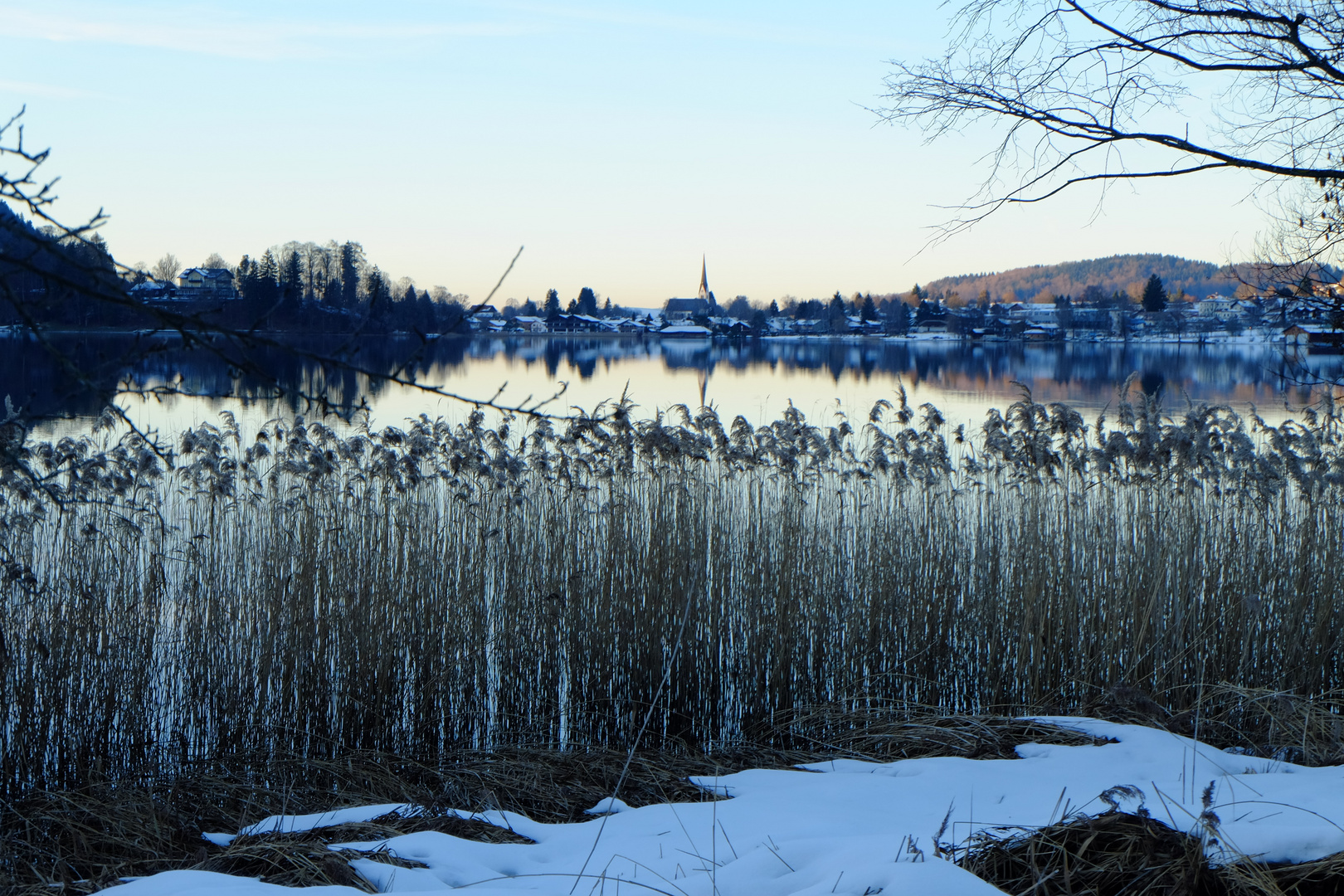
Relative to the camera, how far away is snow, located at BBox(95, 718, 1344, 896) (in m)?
2.41

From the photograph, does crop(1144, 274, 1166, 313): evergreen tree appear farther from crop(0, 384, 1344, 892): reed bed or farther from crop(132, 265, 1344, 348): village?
crop(0, 384, 1344, 892): reed bed

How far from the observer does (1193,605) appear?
569 cm

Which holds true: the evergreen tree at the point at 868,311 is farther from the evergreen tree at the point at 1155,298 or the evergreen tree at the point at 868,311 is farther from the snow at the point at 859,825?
the snow at the point at 859,825

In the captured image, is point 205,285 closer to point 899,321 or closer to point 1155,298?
point 1155,298

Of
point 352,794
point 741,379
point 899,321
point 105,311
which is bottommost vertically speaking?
point 352,794

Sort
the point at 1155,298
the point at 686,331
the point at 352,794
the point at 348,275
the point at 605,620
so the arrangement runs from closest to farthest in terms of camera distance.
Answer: the point at 352,794 → the point at 605,620 → the point at 348,275 → the point at 1155,298 → the point at 686,331

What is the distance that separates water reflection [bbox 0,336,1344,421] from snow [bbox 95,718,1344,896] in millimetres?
1539

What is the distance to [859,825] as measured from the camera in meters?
2.95

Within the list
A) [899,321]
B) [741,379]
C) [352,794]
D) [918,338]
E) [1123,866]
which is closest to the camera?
[1123,866]

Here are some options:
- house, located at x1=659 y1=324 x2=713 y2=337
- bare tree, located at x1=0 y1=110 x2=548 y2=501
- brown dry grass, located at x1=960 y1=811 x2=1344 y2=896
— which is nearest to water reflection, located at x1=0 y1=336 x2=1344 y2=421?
bare tree, located at x1=0 y1=110 x2=548 y2=501

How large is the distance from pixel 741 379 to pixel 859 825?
110 feet

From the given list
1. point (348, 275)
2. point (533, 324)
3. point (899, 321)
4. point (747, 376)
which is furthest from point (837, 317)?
point (348, 275)

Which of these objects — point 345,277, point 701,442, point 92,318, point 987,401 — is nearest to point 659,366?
point 987,401

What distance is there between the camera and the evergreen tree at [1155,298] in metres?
73.5
